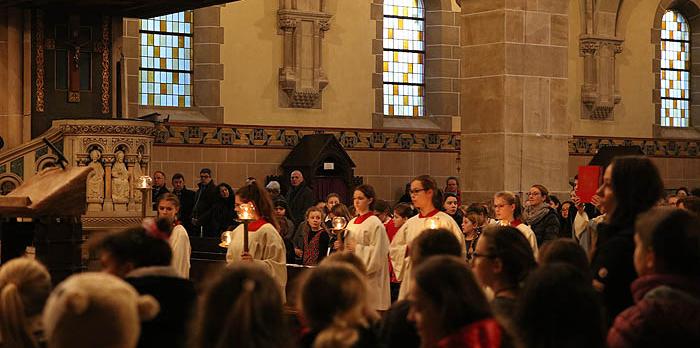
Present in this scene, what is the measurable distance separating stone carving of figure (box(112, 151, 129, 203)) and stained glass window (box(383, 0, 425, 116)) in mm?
9286

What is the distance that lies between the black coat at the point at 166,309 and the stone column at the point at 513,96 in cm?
915

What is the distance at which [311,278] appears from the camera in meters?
4.02

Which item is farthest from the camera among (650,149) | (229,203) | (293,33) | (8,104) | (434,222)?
(650,149)

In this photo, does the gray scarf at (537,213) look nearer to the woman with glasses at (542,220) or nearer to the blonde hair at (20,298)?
the woman with glasses at (542,220)

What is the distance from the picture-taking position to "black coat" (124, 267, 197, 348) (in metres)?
4.80

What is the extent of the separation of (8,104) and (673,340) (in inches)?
463

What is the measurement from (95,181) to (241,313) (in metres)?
9.79

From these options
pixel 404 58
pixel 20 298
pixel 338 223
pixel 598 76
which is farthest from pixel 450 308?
pixel 598 76

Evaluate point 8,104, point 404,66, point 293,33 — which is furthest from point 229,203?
point 404,66

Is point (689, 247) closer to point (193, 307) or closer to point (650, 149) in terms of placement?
point (193, 307)

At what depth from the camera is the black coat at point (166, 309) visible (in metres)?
4.80

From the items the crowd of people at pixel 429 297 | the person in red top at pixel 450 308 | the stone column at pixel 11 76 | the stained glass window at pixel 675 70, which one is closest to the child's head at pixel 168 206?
the crowd of people at pixel 429 297

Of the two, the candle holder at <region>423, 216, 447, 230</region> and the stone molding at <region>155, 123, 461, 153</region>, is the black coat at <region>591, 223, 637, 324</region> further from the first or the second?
the stone molding at <region>155, 123, 461, 153</region>

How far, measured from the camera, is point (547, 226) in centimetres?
1136
